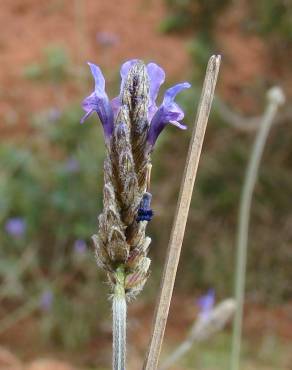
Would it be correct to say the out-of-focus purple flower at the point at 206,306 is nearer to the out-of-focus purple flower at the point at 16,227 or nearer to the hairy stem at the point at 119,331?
the hairy stem at the point at 119,331

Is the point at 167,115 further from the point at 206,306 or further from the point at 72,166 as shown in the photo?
the point at 72,166

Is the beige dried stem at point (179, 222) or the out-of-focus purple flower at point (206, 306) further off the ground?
the out-of-focus purple flower at point (206, 306)

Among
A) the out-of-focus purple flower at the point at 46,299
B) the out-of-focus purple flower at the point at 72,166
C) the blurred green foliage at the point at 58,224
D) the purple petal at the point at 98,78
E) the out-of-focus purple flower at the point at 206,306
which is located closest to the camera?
the purple petal at the point at 98,78

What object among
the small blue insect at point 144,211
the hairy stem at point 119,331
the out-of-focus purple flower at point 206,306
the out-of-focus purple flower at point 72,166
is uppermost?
the out-of-focus purple flower at point 72,166

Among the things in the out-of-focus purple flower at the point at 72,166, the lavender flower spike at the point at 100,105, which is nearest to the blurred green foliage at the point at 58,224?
the out-of-focus purple flower at the point at 72,166

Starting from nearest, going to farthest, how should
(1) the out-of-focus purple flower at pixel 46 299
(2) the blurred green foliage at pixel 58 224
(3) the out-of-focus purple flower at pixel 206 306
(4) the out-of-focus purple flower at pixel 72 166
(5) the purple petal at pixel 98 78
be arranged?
(5) the purple petal at pixel 98 78 → (3) the out-of-focus purple flower at pixel 206 306 → (1) the out-of-focus purple flower at pixel 46 299 → (2) the blurred green foliage at pixel 58 224 → (4) the out-of-focus purple flower at pixel 72 166

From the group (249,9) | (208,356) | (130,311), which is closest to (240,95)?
(249,9)

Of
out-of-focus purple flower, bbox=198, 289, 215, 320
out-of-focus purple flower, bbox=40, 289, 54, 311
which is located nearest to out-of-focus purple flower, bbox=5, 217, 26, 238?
out-of-focus purple flower, bbox=40, 289, 54, 311

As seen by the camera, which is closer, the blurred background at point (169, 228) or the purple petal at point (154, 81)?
the purple petal at point (154, 81)
